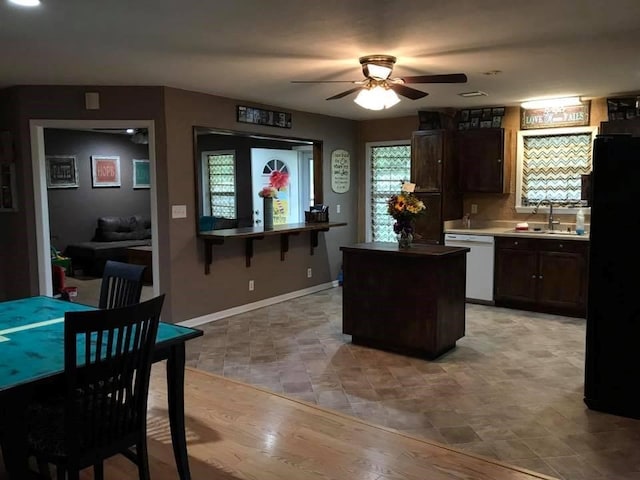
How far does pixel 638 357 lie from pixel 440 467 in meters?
1.48

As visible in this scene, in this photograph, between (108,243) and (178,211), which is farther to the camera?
(108,243)

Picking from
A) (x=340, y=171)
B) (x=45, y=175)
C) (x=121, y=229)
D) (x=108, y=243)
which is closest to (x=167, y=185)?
(x=45, y=175)

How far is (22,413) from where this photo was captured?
1.88 metres

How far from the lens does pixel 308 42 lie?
338 cm

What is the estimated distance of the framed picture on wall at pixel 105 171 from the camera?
29.2 ft

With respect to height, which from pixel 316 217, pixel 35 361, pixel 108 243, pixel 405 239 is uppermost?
pixel 316 217

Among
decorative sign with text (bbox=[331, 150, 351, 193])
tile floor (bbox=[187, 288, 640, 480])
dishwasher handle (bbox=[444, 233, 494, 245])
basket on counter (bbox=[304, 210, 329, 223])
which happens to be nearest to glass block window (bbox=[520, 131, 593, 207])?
dishwasher handle (bbox=[444, 233, 494, 245])

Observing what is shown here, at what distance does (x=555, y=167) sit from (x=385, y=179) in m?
2.28

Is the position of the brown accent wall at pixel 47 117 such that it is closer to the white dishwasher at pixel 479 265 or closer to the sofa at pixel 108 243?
the sofa at pixel 108 243

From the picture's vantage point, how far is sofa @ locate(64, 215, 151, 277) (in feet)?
27.2

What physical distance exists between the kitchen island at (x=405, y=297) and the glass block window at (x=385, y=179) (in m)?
2.90

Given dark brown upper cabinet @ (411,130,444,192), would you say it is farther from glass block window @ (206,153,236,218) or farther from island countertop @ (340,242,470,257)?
glass block window @ (206,153,236,218)

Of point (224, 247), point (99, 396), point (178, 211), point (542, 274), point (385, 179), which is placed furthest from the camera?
point (385, 179)

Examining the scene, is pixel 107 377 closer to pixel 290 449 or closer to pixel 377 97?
pixel 290 449
